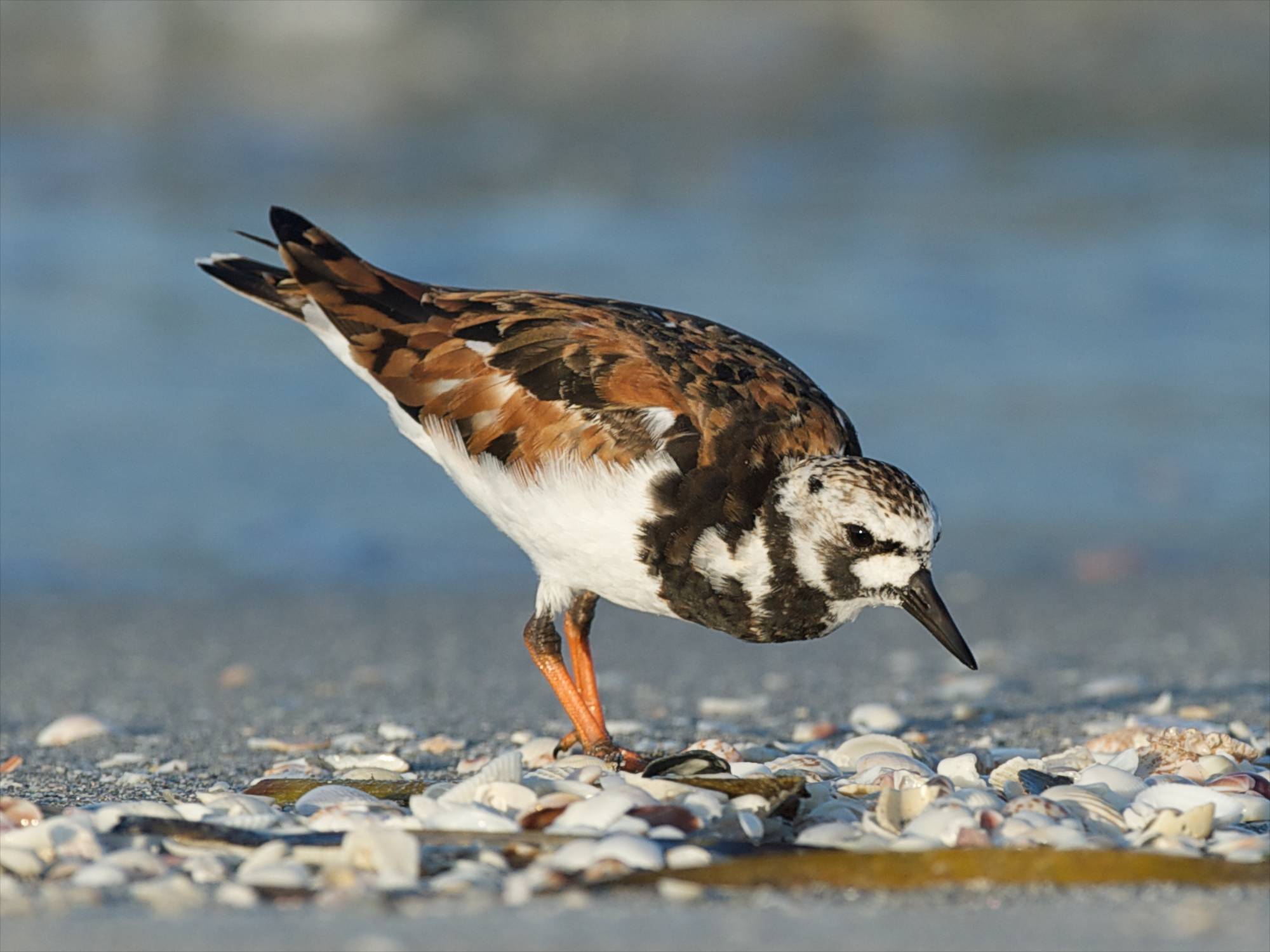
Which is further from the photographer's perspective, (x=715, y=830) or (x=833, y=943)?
(x=715, y=830)

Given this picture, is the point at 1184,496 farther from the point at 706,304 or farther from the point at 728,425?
the point at 728,425

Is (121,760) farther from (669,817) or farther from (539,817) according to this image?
(669,817)

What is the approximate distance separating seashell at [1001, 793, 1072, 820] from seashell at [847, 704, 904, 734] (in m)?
1.27

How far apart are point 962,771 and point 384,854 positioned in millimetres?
1157

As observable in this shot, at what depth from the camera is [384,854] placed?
7.63ft

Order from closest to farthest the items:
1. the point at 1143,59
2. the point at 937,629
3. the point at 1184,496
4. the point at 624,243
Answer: the point at 937,629, the point at 1184,496, the point at 624,243, the point at 1143,59

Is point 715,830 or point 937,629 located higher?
point 937,629

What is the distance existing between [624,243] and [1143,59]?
625 centimetres

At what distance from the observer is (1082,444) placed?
7379 mm

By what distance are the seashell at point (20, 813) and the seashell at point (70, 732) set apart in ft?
3.84

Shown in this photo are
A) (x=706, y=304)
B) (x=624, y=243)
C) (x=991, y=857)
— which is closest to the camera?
(x=991, y=857)

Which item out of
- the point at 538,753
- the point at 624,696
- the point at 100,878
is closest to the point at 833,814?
the point at 538,753

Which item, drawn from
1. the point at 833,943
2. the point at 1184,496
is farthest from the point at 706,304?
the point at 833,943

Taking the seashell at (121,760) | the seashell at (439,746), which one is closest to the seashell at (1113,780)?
the seashell at (439,746)
